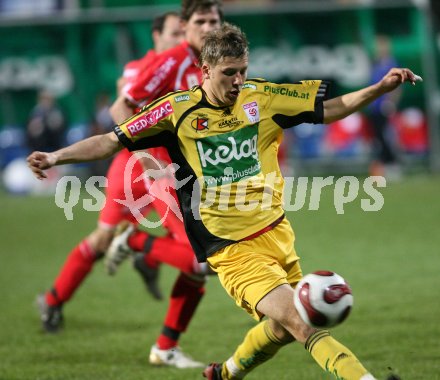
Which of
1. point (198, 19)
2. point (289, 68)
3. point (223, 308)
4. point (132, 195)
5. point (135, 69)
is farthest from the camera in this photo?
point (289, 68)

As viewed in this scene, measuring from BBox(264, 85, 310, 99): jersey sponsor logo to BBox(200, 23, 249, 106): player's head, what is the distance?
0.23m

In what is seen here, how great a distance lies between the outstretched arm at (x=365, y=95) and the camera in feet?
16.7

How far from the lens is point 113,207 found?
308 inches

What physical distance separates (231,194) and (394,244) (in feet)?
21.3

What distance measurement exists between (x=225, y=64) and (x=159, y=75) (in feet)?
5.55

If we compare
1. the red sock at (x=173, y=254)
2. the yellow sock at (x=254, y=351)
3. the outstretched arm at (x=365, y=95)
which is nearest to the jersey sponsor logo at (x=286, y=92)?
the outstretched arm at (x=365, y=95)

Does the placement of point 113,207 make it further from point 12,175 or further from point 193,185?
point 12,175

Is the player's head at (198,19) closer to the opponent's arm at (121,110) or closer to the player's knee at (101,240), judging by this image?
the opponent's arm at (121,110)

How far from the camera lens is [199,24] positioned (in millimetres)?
6883

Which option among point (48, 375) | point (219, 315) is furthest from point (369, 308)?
point (48, 375)

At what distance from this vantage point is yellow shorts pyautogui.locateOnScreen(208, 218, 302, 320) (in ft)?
16.3

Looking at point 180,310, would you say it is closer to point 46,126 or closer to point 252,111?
point 252,111

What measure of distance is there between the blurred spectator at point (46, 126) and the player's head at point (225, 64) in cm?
1361

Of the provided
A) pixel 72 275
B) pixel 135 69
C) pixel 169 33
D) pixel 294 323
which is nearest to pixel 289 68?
pixel 169 33
